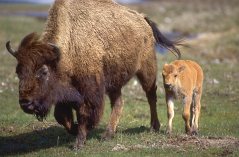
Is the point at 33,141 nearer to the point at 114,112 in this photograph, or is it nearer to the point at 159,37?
the point at 114,112

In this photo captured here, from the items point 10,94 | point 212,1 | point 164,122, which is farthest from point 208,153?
point 212,1

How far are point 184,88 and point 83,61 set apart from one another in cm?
257

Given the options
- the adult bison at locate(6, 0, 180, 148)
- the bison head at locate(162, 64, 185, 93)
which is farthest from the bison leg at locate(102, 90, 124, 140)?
the bison head at locate(162, 64, 185, 93)

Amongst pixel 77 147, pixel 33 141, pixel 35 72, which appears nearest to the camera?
pixel 35 72

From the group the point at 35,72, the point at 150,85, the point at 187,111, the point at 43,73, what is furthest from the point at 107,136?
the point at 35,72

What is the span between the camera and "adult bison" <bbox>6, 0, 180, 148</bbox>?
11.4m

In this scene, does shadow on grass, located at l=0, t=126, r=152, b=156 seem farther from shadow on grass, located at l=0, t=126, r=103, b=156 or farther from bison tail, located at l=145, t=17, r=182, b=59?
bison tail, located at l=145, t=17, r=182, b=59

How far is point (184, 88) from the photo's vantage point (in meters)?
13.3

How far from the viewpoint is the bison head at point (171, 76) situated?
13062mm

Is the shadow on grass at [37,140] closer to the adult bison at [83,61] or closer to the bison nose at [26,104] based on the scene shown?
the adult bison at [83,61]

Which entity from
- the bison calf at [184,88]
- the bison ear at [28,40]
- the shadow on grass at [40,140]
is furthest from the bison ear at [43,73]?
the bison calf at [184,88]

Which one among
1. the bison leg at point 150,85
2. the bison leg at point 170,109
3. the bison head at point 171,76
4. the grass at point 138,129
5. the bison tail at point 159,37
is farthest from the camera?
the bison tail at point 159,37

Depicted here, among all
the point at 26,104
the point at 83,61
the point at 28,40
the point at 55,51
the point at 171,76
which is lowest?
the point at 26,104

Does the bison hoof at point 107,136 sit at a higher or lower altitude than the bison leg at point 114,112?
lower
